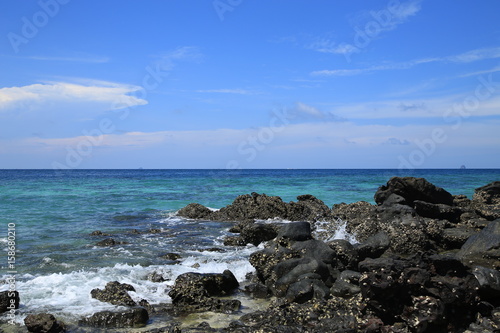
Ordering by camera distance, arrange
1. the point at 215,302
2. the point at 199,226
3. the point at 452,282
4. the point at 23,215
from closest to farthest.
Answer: the point at 452,282 → the point at 215,302 → the point at 199,226 → the point at 23,215

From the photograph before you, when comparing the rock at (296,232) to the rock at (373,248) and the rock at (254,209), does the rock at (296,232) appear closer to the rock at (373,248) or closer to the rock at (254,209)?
the rock at (373,248)

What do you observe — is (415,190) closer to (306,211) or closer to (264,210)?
(306,211)

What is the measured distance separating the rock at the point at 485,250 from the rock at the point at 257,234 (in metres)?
7.22

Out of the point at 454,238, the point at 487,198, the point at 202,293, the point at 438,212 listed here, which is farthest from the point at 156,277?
the point at 487,198

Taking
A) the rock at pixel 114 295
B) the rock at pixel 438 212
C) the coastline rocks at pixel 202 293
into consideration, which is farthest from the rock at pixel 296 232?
the rock at pixel 438 212

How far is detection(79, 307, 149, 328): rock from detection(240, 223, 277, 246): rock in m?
8.13

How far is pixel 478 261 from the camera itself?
9945 millimetres

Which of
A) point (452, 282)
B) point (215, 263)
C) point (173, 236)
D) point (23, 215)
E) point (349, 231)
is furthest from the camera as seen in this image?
point (23, 215)

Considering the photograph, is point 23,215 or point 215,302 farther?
point 23,215

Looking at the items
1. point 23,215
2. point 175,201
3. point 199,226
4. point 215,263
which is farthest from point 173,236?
point 175,201

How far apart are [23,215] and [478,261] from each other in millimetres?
22610

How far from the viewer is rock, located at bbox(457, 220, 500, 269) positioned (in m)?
9.85

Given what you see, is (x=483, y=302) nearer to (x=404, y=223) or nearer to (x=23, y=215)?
(x=404, y=223)

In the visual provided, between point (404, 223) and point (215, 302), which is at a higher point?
point (404, 223)
